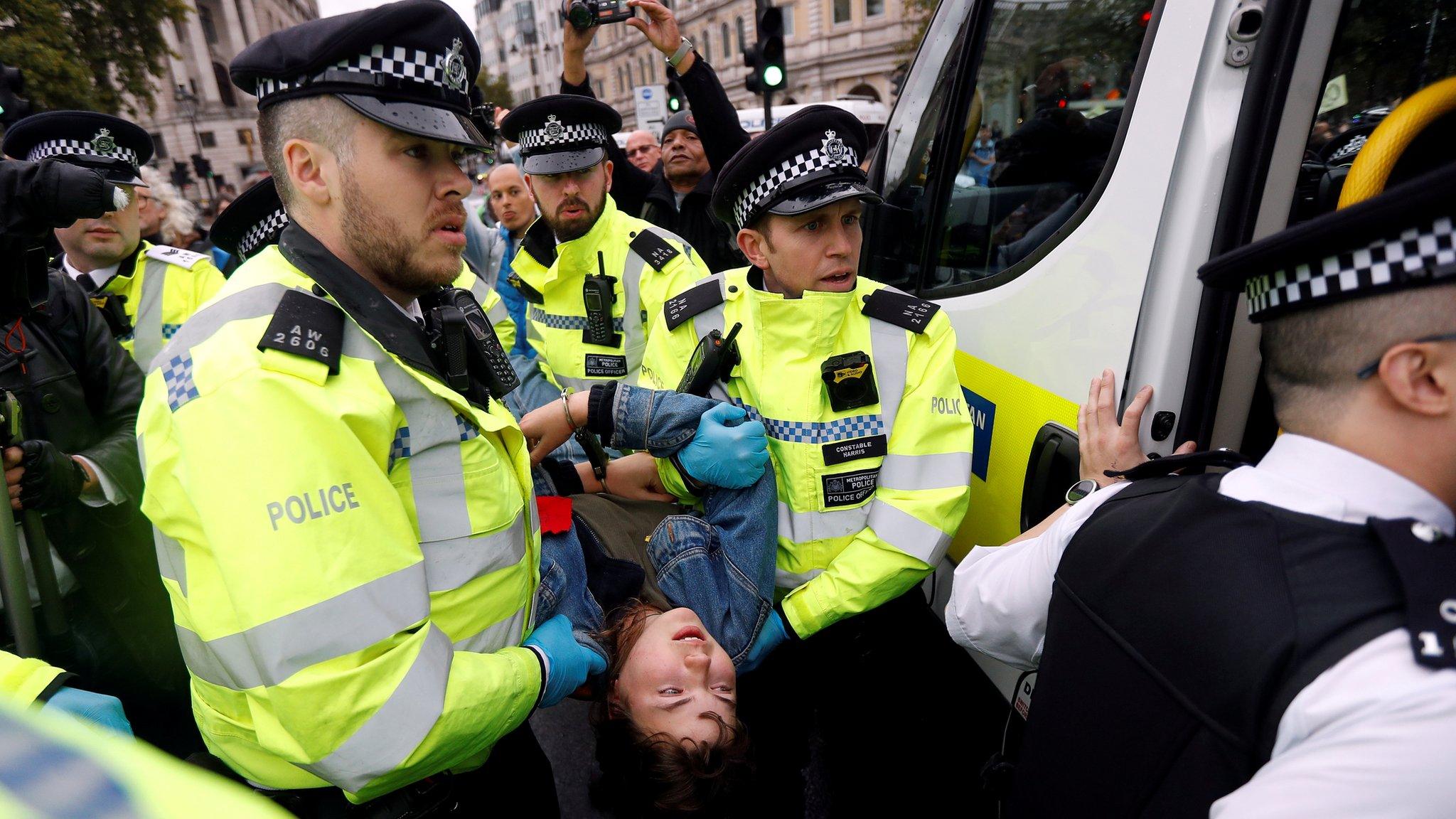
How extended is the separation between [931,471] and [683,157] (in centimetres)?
342

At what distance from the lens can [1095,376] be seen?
5.30 feet

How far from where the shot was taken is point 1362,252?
82 centimetres

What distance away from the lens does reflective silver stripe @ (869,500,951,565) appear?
188 centimetres

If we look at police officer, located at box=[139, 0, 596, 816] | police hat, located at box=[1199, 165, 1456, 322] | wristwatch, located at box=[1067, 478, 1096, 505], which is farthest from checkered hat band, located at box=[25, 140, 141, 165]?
police hat, located at box=[1199, 165, 1456, 322]

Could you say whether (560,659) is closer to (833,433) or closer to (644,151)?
(833,433)

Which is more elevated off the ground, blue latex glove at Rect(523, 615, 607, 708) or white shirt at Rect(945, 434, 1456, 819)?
white shirt at Rect(945, 434, 1456, 819)

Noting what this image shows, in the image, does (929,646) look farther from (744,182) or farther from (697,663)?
(744,182)

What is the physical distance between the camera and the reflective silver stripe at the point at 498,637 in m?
1.37

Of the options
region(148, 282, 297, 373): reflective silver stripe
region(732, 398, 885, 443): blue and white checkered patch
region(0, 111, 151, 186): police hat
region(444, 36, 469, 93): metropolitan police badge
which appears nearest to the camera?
region(148, 282, 297, 373): reflective silver stripe

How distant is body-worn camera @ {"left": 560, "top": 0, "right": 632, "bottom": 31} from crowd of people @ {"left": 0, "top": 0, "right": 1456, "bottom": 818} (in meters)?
1.50

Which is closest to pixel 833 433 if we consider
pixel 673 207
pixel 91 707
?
pixel 91 707

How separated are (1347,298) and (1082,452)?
2.42ft

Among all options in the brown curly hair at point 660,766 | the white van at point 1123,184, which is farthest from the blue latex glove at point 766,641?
the white van at point 1123,184

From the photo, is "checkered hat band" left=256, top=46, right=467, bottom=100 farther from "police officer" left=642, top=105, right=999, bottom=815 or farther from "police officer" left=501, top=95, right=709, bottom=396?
"police officer" left=501, top=95, right=709, bottom=396
